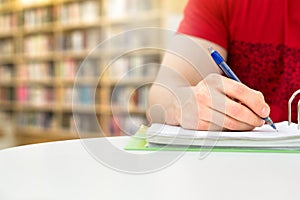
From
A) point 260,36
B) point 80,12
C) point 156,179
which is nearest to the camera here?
point 156,179

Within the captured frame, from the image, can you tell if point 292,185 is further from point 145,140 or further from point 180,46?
point 180,46

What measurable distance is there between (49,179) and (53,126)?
4.24 m

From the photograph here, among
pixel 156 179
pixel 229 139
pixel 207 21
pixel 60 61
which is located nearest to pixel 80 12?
pixel 60 61

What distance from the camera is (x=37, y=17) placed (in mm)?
4652

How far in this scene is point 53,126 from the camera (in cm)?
457

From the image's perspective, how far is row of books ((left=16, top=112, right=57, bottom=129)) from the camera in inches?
181

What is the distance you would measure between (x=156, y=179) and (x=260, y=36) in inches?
30.8

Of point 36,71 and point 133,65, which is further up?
point 133,65

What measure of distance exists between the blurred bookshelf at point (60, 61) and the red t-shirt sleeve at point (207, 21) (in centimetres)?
243

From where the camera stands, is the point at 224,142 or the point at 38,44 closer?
the point at 224,142

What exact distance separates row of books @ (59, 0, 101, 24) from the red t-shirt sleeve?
3079 millimetres

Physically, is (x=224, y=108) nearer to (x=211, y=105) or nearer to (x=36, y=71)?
(x=211, y=105)

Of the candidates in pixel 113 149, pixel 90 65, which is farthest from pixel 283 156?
pixel 90 65

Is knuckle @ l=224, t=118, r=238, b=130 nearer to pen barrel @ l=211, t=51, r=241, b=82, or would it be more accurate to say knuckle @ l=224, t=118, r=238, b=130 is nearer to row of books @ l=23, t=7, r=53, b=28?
pen barrel @ l=211, t=51, r=241, b=82
